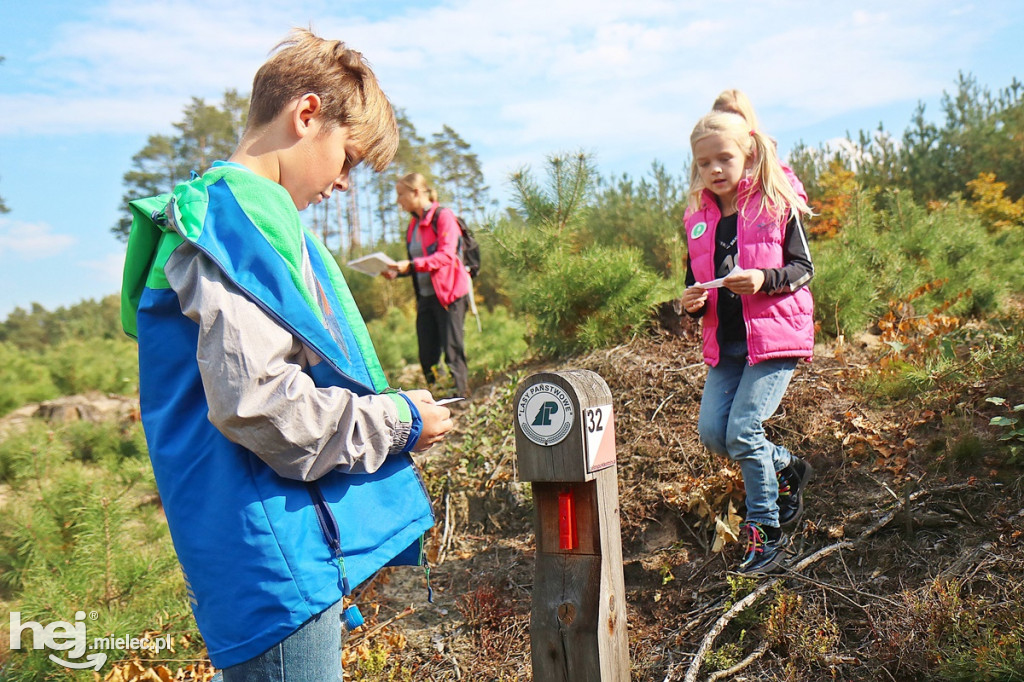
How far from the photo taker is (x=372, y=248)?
1739 cm

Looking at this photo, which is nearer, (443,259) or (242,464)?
(242,464)

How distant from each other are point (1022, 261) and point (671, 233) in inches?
107

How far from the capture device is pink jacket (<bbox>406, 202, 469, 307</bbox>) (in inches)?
228

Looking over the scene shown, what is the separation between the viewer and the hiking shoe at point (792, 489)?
3027 millimetres

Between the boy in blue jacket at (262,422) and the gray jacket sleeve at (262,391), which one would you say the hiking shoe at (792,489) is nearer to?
the boy in blue jacket at (262,422)

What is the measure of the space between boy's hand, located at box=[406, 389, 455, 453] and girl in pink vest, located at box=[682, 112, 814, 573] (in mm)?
1542

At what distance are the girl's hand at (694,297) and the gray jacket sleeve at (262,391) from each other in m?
1.79

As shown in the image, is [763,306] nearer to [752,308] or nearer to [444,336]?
[752,308]

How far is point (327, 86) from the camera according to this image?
1.52 metres

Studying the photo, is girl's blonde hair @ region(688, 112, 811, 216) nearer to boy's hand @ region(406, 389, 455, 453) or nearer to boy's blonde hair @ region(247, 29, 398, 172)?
boy's blonde hair @ region(247, 29, 398, 172)

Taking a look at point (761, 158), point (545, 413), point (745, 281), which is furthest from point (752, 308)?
point (545, 413)

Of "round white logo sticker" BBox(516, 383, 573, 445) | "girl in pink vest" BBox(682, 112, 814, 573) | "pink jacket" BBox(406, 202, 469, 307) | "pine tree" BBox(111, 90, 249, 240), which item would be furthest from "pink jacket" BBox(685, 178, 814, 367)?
"pine tree" BBox(111, 90, 249, 240)

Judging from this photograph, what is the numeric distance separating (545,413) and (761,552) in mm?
1413

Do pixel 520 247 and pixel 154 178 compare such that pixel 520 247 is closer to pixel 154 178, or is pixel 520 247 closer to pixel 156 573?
pixel 156 573
